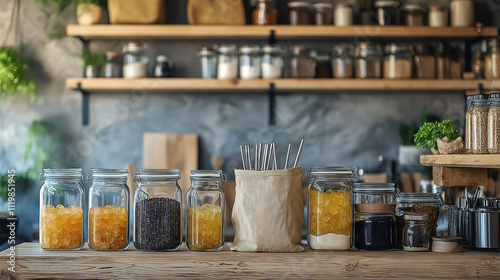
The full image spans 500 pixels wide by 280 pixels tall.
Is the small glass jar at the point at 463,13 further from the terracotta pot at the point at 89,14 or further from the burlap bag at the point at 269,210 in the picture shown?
the burlap bag at the point at 269,210

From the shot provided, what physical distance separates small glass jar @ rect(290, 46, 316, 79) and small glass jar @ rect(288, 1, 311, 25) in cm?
16

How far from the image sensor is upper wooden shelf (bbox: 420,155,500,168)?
127 centimetres

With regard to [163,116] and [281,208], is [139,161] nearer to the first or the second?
[163,116]

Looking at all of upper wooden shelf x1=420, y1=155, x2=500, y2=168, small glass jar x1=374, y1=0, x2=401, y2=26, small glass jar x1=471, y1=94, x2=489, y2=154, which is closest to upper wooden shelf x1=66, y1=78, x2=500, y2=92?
small glass jar x1=374, y1=0, x2=401, y2=26

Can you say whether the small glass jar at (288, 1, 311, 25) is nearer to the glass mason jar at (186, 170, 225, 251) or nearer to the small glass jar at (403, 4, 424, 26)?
the small glass jar at (403, 4, 424, 26)

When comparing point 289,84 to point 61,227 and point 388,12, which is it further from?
point 61,227

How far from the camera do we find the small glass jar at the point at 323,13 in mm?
3201

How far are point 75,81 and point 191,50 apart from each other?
676 millimetres

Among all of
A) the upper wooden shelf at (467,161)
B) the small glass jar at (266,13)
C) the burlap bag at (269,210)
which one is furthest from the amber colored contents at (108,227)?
the small glass jar at (266,13)

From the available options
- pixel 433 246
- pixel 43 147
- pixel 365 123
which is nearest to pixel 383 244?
pixel 433 246

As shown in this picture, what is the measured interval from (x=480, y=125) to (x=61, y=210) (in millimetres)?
961

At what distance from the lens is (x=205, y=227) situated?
51.7 inches

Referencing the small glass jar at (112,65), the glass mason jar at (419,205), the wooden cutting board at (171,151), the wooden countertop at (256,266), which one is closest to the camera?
the wooden countertop at (256,266)

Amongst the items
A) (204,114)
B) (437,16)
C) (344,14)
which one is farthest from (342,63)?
(204,114)
